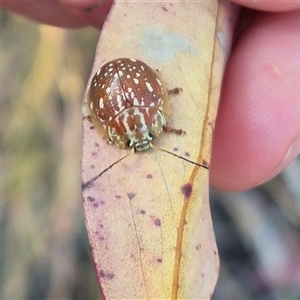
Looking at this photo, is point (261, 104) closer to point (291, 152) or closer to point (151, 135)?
point (291, 152)

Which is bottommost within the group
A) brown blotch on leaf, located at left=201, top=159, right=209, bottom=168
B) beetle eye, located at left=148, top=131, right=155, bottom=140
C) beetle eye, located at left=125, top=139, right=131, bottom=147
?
beetle eye, located at left=125, top=139, right=131, bottom=147

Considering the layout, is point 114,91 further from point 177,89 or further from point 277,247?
point 277,247

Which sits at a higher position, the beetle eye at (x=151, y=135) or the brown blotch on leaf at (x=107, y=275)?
the beetle eye at (x=151, y=135)

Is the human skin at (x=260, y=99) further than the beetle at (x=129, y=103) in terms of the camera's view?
Yes

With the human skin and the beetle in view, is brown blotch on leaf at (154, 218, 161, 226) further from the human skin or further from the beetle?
the human skin

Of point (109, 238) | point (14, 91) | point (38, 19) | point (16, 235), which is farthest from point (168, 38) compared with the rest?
point (14, 91)

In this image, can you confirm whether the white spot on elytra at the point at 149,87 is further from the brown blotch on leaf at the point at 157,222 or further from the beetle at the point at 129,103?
the brown blotch on leaf at the point at 157,222

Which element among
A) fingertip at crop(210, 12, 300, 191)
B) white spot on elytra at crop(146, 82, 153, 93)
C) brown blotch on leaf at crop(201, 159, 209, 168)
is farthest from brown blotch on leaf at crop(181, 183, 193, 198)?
fingertip at crop(210, 12, 300, 191)

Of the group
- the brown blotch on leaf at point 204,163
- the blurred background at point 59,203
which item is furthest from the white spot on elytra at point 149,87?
the blurred background at point 59,203
